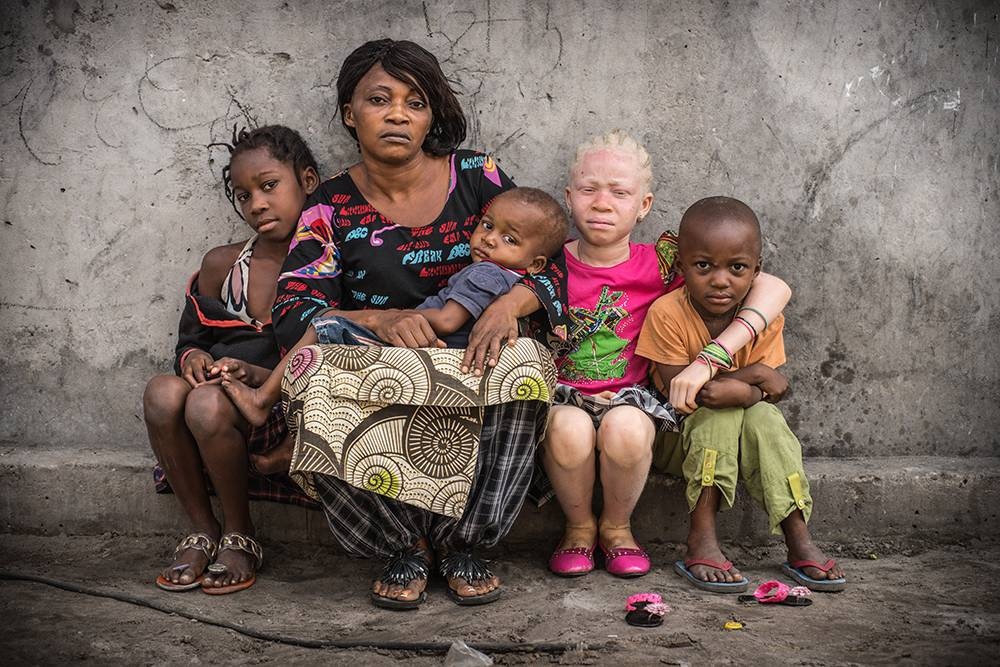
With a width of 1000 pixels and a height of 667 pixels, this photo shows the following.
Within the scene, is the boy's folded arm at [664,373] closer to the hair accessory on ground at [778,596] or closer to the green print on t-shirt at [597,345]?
the green print on t-shirt at [597,345]

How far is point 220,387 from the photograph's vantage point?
10.5 feet

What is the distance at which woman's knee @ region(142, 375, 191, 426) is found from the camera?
3.15m

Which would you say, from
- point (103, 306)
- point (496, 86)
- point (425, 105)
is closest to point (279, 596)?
point (103, 306)

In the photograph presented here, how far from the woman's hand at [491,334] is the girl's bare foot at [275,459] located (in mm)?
774

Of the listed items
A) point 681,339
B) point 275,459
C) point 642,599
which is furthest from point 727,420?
point 275,459

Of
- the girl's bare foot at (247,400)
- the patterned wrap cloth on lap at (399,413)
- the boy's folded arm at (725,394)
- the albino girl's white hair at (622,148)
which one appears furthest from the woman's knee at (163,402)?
the boy's folded arm at (725,394)

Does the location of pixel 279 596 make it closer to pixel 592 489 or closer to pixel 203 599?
pixel 203 599

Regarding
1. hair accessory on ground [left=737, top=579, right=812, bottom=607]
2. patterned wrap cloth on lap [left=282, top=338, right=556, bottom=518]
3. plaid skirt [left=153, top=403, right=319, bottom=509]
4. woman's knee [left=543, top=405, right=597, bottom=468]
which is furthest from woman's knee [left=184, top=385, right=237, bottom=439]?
hair accessory on ground [left=737, top=579, right=812, bottom=607]

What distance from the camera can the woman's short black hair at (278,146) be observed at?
3559 millimetres

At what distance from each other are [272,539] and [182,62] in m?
1.93

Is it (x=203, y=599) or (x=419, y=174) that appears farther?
(x=419, y=174)

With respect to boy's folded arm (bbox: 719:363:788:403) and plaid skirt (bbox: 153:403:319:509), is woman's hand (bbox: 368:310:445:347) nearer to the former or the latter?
plaid skirt (bbox: 153:403:319:509)

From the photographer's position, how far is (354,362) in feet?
9.52

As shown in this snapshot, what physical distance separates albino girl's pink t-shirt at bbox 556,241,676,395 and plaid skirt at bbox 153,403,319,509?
102cm
